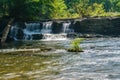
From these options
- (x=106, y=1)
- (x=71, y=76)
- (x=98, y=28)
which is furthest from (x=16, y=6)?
(x=106, y=1)

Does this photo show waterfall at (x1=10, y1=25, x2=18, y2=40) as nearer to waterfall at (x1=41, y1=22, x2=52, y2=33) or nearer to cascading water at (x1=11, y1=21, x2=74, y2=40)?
cascading water at (x1=11, y1=21, x2=74, y2=40)

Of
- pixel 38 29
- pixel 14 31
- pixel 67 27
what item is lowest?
pixel 14 31

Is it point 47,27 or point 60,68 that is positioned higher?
point 47,27

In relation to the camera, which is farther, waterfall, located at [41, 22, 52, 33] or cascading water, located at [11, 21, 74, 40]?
waterfall, located at [41, 22, 52, 33]

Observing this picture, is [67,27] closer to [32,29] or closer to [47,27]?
[47,27]

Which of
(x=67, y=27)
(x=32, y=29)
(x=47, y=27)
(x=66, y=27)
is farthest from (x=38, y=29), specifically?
(x=67, y=27)

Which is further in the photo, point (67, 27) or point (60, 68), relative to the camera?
point (67, 27)

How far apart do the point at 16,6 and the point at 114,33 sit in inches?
675

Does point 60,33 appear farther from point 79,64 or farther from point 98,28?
point 79,64

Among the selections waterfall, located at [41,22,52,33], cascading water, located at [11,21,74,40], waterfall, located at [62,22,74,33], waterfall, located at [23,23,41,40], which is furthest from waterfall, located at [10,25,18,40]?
waterfall, located at [62,22,74,33]

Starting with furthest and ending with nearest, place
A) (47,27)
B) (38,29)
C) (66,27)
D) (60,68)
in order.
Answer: (38,29)
(47,27)
(66,27)
(60,68)

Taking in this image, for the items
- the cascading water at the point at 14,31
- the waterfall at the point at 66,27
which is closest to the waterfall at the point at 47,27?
the waterfall at the point at 66,27

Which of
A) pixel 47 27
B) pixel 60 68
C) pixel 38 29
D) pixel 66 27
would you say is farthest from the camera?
pixel 38 29

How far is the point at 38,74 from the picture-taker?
18.6m
